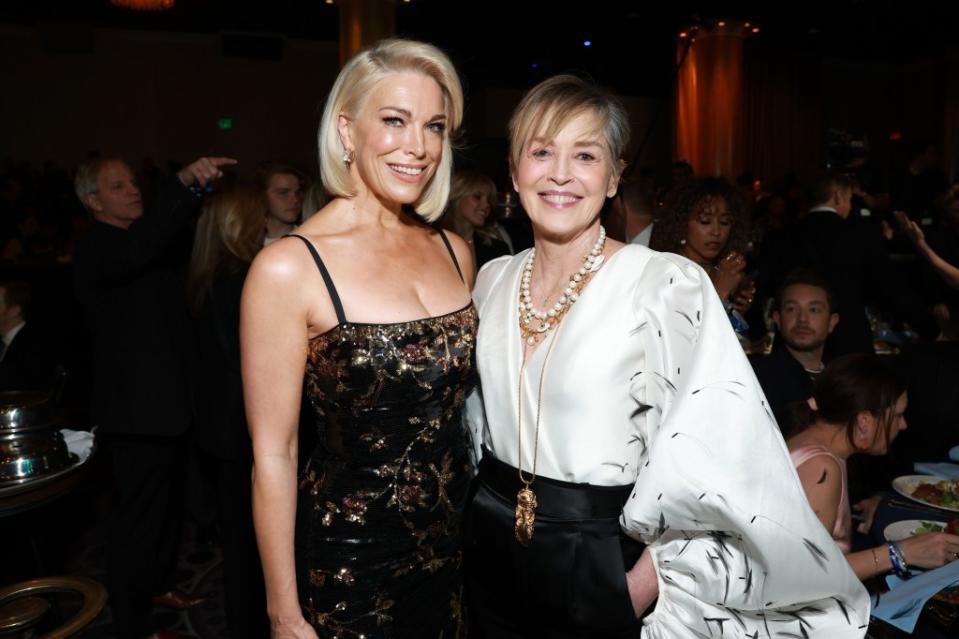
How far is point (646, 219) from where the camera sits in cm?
386

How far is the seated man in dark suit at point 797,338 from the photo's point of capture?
2723 mm

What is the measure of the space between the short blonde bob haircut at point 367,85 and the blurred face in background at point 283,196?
6.21 feet

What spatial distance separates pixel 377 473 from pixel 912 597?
123cm

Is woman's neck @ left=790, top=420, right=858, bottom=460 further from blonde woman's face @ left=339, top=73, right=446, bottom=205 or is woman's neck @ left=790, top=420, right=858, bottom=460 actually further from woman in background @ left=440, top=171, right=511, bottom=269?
woman in background @ left=440, top=171, right=511, bottom=269

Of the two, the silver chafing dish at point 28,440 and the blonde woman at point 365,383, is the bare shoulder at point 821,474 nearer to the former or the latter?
the blonde woman at point 365,383

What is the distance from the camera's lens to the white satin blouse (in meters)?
1.23

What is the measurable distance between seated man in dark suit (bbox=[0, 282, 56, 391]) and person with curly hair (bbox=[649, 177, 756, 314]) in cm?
282

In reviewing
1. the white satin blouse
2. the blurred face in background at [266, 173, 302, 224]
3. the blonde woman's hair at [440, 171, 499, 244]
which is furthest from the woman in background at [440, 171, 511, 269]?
the white satin blouse

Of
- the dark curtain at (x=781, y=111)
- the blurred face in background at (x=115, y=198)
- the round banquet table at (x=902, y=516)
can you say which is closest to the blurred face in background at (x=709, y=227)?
the round banquet table at (x=902, y=516)

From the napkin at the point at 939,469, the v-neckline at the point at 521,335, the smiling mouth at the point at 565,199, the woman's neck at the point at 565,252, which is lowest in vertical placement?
the napkin at the point at 939,469

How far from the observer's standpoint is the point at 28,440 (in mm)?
2154

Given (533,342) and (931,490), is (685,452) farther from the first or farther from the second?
(931,490)

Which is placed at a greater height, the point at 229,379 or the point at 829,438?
the point at 229,379

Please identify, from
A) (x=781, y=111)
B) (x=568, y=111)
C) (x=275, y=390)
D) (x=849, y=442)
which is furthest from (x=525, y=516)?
(x=781, y=111)
